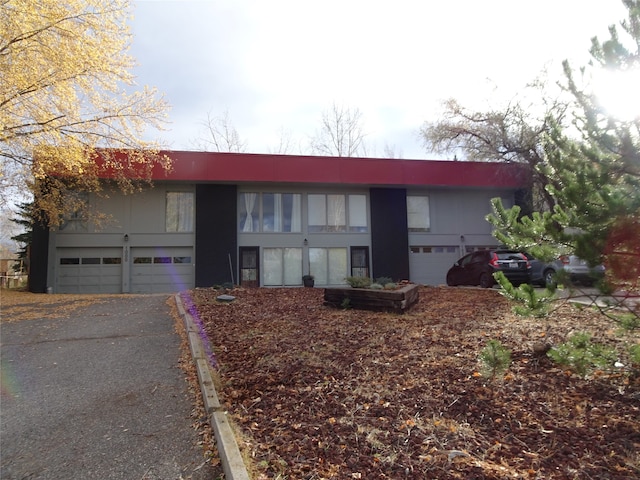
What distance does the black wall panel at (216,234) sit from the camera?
17719 millimetres

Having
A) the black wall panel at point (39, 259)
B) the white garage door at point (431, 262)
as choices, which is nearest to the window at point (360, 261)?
the white garage door at point (431, 262)

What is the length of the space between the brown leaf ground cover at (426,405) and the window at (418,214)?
13569 mm

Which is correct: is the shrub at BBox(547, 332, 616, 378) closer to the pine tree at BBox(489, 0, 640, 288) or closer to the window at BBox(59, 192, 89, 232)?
the pine tree at BBox(489, 0, 640, 288)

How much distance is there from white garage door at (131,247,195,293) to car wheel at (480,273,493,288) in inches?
467

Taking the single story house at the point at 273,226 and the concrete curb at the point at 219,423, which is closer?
the concrete curb at the point at 219,423

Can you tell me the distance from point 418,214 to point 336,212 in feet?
13.7

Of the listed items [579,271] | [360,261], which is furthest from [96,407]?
[360,261]

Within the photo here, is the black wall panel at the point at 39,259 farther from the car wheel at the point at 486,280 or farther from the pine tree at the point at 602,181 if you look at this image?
the pine tree at the point at 602,181

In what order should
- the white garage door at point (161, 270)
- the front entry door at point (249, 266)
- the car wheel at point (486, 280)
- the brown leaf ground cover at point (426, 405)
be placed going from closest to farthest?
the brown leaf ground cover at point (426, 405), the car wheel at point (486, 280), the white garage door at point (161, 270), the front entry door at point (249, 266)

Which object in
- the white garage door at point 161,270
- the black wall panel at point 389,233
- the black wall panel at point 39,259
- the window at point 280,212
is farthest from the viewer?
the black wall panel at point 389,233

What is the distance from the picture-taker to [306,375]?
15.0ft

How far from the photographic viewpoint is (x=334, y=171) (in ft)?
59.5

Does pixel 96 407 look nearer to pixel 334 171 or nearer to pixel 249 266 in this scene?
pixel 249 266

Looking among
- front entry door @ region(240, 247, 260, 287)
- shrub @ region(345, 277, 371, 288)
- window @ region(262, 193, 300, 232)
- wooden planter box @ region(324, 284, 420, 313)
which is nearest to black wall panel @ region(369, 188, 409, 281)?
window @ region(262, 193, 300, 232)
